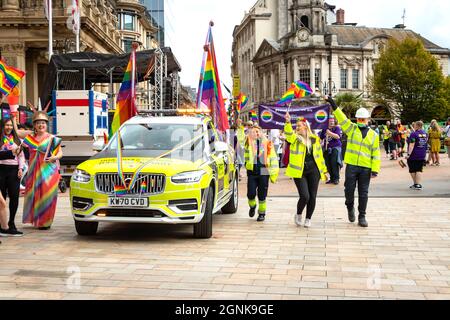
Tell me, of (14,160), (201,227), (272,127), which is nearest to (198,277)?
(201,227)

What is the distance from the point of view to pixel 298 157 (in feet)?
30.9

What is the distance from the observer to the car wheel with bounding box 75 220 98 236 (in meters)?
8.37

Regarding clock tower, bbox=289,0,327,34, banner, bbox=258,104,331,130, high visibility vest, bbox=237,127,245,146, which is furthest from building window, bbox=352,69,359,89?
high visibility vest, bbox=237,127,245,146

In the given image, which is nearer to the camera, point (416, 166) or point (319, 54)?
point (416, 166)

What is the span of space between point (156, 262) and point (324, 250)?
7.42ft

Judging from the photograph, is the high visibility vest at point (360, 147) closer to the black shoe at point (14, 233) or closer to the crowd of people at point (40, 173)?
the crowd of people at point (40, 173)

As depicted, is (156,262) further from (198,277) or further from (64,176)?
(64,176)

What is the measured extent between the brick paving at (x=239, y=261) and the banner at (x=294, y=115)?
937 cm

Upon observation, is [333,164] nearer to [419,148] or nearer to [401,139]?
[419,148]

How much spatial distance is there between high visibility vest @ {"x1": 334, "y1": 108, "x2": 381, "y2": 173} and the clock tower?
281ft

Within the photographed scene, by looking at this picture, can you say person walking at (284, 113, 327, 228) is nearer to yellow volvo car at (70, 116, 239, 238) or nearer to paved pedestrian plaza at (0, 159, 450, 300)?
paved pedestrian plaza at (0, 159, 450, 300)

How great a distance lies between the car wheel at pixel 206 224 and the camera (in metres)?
8.12

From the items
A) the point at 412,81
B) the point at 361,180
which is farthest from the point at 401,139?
the point at 412,81

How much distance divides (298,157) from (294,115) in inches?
440
